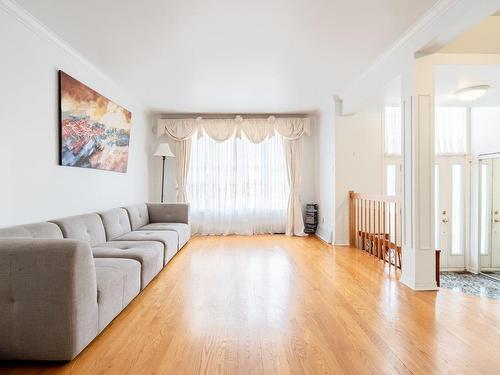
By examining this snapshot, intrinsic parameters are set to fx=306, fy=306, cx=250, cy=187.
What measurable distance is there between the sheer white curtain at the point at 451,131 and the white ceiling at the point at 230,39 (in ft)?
9.05

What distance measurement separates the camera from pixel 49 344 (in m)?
1.79

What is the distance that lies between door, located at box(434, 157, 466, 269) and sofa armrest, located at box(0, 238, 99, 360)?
260 inches

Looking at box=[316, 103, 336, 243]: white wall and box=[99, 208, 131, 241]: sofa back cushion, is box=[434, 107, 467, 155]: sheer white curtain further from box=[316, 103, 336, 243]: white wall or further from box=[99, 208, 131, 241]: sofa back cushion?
box=[99, 208, 131, 241]: sofa back cushion

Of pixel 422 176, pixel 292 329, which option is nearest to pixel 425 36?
pixel 422 176

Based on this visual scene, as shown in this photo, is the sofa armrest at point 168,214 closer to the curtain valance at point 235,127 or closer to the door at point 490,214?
the curtain valance at point 235,127

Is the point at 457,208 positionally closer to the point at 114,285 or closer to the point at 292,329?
the point at 292,329

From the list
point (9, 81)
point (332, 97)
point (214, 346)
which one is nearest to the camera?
point (214, 346)

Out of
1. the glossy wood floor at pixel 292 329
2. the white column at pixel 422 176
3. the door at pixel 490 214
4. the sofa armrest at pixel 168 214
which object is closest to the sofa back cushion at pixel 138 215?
the sofa armrest at pixel 168 214

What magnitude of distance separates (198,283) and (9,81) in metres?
2.58

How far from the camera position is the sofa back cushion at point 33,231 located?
237 centimetres

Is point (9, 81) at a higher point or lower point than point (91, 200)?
higher

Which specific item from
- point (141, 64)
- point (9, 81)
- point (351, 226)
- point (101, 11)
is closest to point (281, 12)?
point (101, 11)

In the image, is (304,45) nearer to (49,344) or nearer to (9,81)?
(9,81)

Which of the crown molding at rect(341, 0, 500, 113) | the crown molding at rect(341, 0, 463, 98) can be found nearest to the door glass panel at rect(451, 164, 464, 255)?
the crown molding at rect(341, 0, 500, 113)
